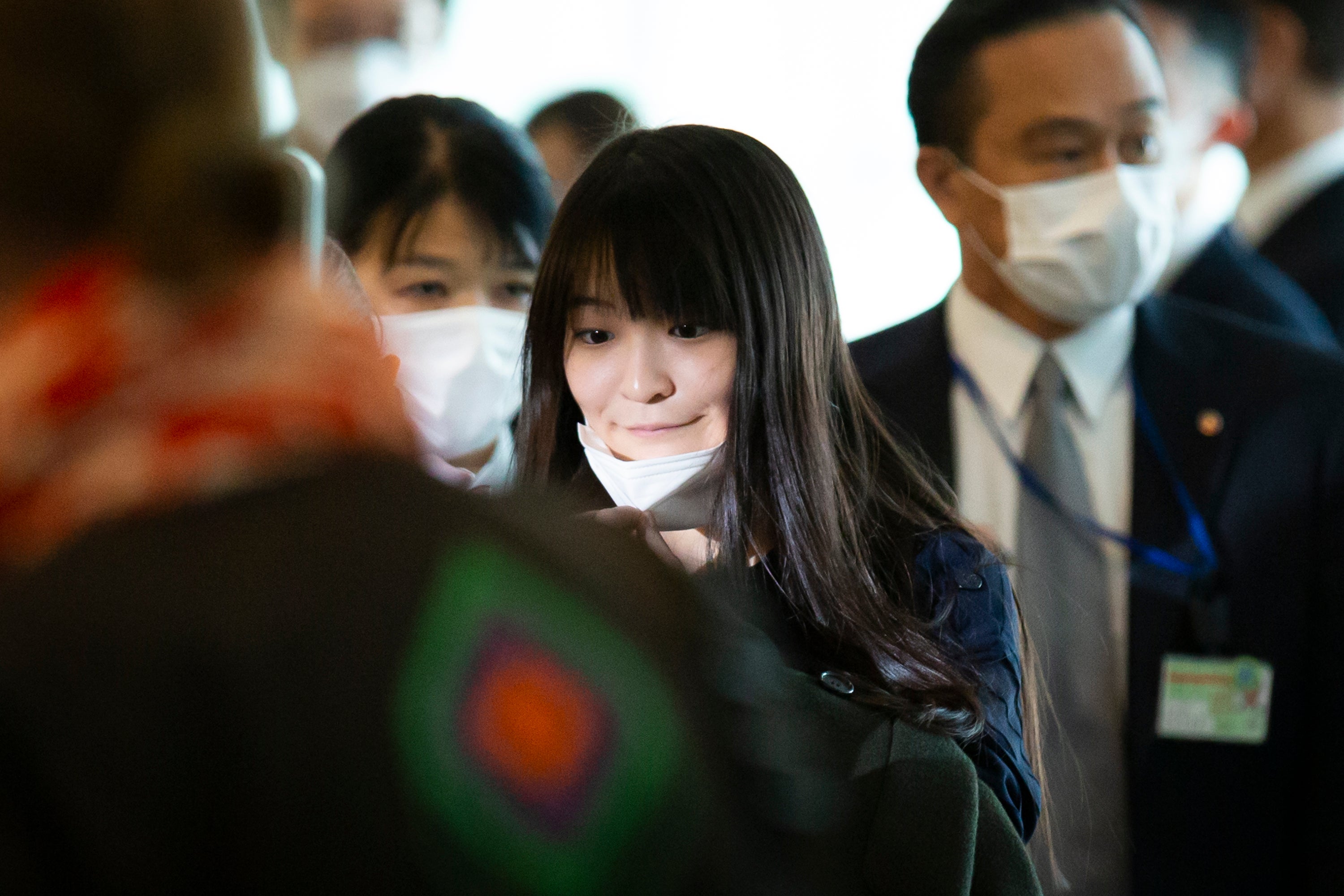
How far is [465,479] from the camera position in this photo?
2430 mm

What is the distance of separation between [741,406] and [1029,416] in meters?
0.98

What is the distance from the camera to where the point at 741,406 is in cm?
170

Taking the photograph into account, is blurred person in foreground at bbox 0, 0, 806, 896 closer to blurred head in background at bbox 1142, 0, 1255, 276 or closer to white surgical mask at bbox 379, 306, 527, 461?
white surgical mask at bbox 379, 306, 527, 461

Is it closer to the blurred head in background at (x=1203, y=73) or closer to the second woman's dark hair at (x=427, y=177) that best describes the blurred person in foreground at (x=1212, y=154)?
the blurred head in background at (x=1203, y=73)

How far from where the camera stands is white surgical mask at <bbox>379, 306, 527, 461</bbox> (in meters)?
2.51

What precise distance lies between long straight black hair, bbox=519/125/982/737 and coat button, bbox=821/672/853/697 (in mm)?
119

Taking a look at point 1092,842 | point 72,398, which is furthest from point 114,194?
point 1092,842

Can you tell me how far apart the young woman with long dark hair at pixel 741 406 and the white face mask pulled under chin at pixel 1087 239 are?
A: 885 millimetres

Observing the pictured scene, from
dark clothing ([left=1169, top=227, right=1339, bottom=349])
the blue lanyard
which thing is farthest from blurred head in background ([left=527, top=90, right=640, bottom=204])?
dark clothing ([left=1169, top=227, right=1339, bottom=349])

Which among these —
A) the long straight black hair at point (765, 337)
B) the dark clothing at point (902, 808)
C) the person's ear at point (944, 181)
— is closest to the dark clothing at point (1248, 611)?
the person's ear at point (944, 181)

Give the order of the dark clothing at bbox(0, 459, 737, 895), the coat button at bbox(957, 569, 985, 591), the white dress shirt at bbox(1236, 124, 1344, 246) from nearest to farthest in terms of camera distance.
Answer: the dark clothing at bbox(0, 459, 737, 895) < the coat button at bbox(957, 569, 985, 591) < the white dress shirt at bbox(1236, 124, 1344, 246)

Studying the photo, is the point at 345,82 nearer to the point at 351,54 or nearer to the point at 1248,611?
the point at 351,54

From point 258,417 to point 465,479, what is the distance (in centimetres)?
175

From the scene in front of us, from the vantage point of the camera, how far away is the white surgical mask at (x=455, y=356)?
98.7 inches
